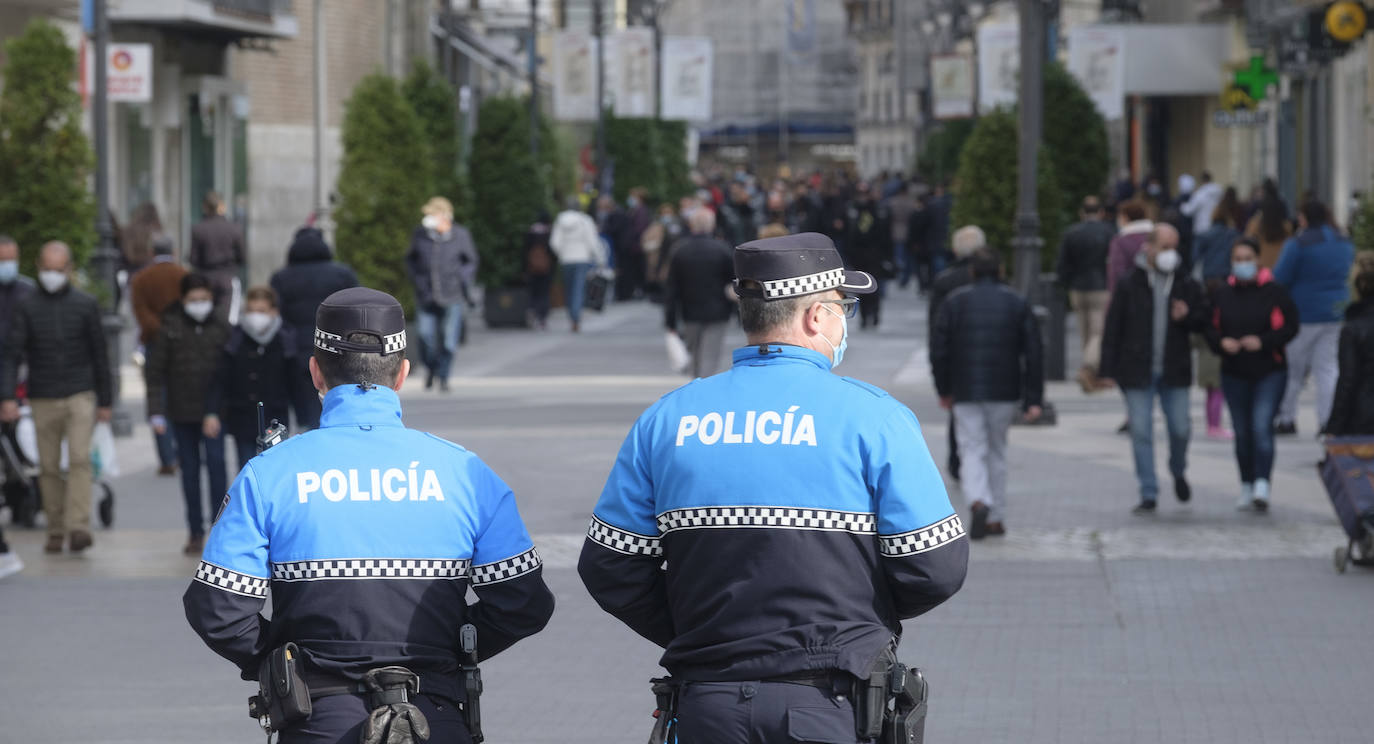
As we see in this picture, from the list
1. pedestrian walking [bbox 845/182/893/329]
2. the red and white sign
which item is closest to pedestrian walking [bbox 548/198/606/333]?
pedestrian walking [bbox 845/182/893/329]

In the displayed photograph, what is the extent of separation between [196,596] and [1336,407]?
319 inches

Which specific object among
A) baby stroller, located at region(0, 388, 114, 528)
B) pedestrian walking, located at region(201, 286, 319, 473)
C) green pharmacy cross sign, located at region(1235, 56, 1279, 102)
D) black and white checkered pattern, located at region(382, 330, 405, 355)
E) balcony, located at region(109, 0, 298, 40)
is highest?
balcony, located at region(109, 0, 298, 40)

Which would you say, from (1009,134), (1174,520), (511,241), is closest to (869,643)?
(1174,520)

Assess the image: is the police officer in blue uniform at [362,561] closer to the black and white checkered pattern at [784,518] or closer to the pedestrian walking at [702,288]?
the black and white checkered pattern at [784,518]

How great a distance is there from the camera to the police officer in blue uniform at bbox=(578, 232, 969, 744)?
13.2 ft

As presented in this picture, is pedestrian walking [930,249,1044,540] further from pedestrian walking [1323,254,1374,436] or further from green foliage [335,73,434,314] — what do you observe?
green foliage [335,73,434,314]

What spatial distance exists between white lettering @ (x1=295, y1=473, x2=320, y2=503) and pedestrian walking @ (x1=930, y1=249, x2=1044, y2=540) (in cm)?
808

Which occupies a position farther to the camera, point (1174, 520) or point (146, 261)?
point (146, 261)

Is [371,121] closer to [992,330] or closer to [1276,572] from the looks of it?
[992,330]

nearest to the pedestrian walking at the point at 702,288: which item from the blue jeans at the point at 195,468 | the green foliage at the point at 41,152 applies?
the green foliage at the point at 41,152

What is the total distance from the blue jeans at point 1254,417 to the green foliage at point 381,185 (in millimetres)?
12168

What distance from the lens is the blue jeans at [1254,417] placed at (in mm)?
12836

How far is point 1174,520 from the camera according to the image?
12.8 meters

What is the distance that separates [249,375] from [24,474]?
218cm
